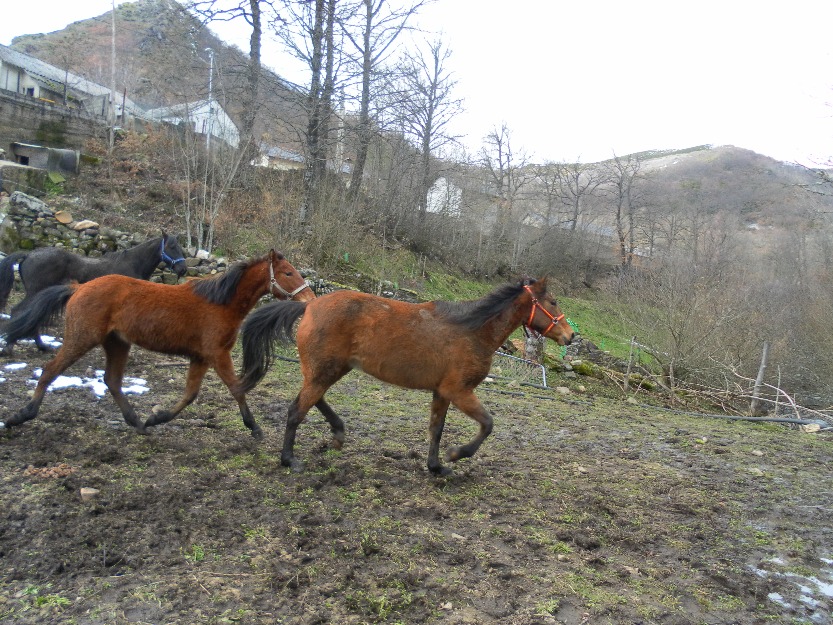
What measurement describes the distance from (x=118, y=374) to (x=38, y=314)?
0.93 metres

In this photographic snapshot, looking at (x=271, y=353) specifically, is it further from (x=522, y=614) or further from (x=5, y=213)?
(x=5, y=213)

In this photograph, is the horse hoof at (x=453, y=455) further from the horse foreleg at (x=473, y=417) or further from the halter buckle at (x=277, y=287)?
the halter buckle at (x=277, y=287)

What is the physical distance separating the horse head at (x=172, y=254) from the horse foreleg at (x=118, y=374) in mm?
3559

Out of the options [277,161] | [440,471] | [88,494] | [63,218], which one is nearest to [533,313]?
[440,471]

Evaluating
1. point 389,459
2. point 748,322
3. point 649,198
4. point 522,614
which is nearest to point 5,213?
point 389,459

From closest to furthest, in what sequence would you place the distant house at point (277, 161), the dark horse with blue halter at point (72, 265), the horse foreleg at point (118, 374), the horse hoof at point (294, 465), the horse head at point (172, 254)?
the horse hoof at point (294, 465) → the horse foreleg at point (118, 374) → the dark horse with blue halter at point (72, 265) → the horse head at point (172, 254) → the distant house at point (277, 161)

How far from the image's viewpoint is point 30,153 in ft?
64.6

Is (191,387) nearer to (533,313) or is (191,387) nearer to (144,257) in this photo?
(533,313)

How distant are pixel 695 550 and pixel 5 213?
14624mm

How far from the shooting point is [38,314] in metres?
5.36

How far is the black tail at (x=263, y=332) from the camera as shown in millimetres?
5234

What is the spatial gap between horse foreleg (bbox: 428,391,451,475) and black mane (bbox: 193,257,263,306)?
224 centimetres

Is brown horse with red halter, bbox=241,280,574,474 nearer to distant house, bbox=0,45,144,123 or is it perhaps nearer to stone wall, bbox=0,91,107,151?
stone wall, bbox=0,91,107,151

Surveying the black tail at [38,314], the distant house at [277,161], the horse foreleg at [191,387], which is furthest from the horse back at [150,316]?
the distant house at [277,161]
